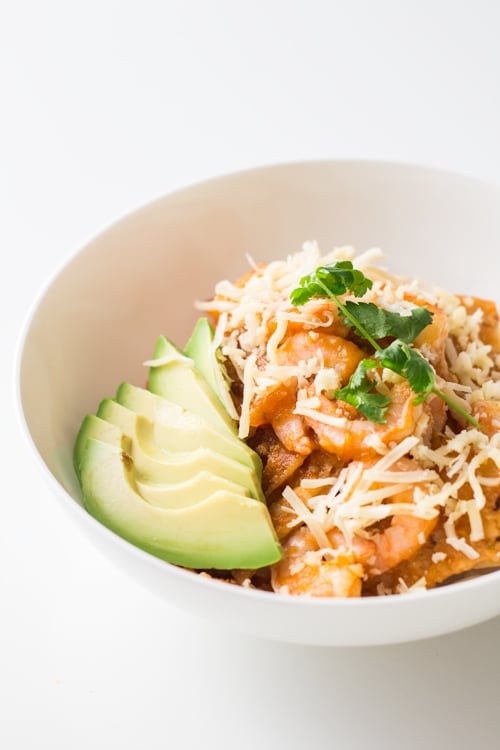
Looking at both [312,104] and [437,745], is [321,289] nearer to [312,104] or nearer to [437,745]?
[437,745]

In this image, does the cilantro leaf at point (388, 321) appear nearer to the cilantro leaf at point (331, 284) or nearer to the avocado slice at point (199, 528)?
the cilantro leaf at point (331, 284)

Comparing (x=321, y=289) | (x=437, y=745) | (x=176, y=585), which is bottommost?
(x=437, y=745)

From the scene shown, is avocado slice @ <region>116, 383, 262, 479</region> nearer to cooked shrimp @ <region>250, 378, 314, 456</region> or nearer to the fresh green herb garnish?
cooked shrimp @ <region>250, 378, 314, 456</region>

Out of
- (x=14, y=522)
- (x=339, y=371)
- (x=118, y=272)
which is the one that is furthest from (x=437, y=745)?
(x=118, y=272)

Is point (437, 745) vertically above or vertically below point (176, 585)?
below

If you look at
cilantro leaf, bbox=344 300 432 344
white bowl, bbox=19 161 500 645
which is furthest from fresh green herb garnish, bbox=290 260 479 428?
white bowl, bbox=19 161 500 645

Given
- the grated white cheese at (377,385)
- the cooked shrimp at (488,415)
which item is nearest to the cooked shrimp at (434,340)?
the grated white cheese at (377,385)
